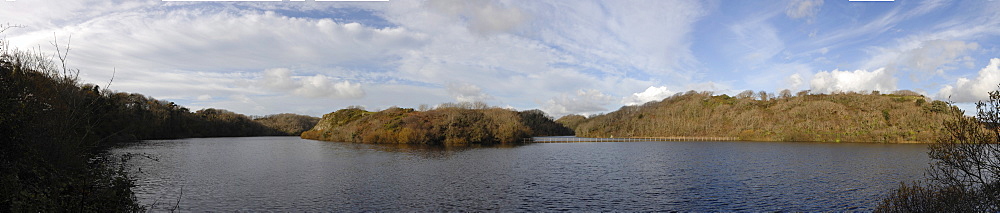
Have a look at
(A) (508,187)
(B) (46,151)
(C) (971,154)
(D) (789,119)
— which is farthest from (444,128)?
(D) (789,119)

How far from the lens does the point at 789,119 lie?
455ft

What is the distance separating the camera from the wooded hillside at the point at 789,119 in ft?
352

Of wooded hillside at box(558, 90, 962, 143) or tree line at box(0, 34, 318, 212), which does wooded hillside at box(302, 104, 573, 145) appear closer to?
tree line at box(0, 34, 318, 212)

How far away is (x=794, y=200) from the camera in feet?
71.6

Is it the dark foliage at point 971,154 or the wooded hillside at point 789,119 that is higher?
the wooded hillside at point 789,119

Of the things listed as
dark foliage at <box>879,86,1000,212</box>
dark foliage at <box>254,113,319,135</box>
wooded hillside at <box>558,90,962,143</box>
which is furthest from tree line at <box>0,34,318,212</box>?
dark foliage at <box>254,113,319,135</box>

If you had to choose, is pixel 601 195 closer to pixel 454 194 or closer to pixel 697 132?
pixel 454 194

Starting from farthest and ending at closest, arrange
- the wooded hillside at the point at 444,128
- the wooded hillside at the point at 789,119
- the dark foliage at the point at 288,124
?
the dark foliage at the point at 288,124 → the wooded hillside at the point at 789,119 → the wooded hillside at the point at 444,128

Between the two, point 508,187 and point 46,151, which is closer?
point 46,151

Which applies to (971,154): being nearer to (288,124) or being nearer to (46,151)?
(46,151)

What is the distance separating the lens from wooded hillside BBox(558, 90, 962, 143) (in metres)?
107

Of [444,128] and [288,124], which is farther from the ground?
[288,124]

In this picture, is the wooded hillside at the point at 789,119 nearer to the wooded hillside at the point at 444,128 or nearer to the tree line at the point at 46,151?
the wooded hillside at the point at 444,128

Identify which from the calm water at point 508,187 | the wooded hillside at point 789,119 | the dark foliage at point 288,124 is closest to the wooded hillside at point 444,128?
the calm water at point 508,187
